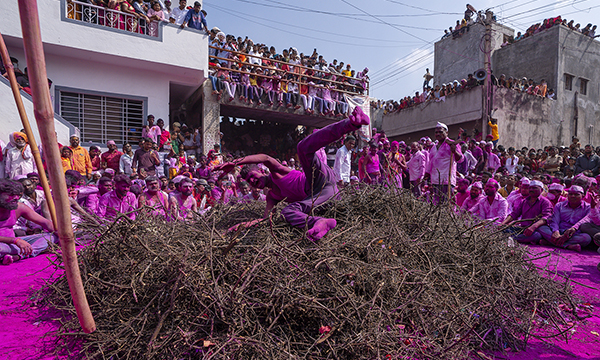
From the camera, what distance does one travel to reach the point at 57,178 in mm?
1565

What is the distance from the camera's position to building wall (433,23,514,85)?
70.9 feet

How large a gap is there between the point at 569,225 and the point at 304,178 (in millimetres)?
4981

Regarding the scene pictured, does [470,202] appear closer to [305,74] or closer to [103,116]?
[305,74]

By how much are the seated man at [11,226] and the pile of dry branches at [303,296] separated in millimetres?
1593

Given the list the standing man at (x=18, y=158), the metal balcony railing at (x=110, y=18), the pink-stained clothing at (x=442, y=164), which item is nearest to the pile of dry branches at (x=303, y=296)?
the pink-stained clothing at (x=442, y=164)

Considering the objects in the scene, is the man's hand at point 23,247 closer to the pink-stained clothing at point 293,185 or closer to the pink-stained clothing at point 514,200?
the pink-stained clothing at point 293,185

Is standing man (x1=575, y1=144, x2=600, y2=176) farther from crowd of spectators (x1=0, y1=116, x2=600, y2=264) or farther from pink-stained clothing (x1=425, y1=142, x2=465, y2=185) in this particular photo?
pink-stained clothing (x1=425, y1=142, x2=465, y2=185)

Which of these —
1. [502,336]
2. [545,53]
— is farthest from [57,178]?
[545,53]

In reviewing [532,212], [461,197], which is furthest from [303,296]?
[532,212]

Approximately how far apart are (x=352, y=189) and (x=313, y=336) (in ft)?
6.93

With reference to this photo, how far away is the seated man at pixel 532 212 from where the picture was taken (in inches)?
232

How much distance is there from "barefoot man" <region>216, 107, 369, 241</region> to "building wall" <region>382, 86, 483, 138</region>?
53.9ft

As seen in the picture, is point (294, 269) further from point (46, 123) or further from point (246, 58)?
point (246, 58)

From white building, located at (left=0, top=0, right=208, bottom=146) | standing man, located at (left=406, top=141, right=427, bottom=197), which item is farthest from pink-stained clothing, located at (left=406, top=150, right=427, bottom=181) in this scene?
white building, located at (left=0, top=0, right=208, bottom=146)
